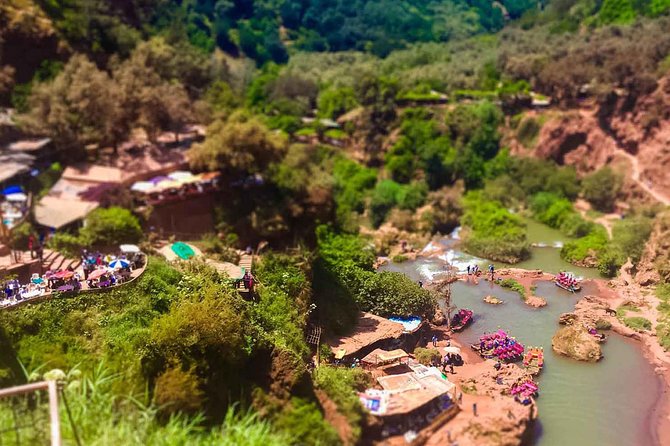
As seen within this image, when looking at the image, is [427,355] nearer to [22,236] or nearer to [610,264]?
[610,264]

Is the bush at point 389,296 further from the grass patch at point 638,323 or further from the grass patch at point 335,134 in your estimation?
the grass patch at point 335,134

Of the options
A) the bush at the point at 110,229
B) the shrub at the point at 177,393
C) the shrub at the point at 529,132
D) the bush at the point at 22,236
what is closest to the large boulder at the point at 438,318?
the shrub at the point at 177,393

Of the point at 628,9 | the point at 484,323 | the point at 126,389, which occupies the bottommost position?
the point at 484,323

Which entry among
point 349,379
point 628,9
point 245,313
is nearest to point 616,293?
point 349,379

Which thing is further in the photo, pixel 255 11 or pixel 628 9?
pixel 255 11

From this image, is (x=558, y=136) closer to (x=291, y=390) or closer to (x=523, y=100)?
(x=523, y=100)

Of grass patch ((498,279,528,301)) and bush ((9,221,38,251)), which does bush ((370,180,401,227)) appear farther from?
bush ((9,221,38,251))

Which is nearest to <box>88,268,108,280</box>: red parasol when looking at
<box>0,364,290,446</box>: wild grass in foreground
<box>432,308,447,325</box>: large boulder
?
<box>0,364,290,446</box>: wild grass in foreground
